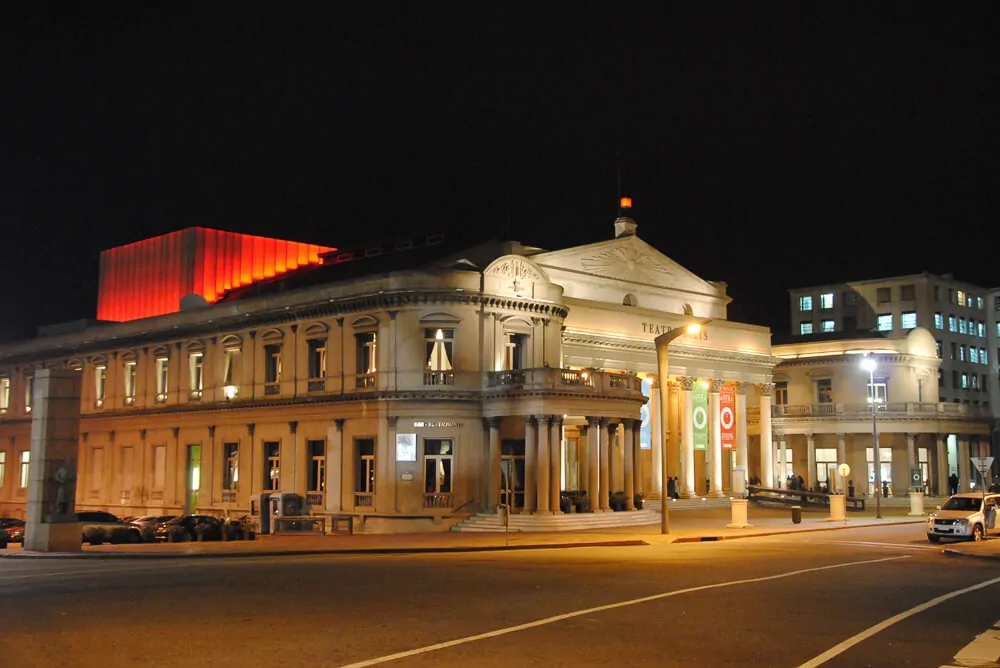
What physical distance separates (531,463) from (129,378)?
1086 inches

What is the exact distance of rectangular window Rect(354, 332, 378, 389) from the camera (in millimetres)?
47125

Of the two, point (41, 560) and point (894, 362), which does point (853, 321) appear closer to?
point (894, 362)

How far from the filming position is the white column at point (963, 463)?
78.2 metres

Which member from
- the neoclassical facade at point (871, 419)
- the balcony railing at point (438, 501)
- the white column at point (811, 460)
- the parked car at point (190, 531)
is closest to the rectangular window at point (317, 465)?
the balcony railing at point (438, 501)

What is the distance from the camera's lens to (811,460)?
78.8 metres

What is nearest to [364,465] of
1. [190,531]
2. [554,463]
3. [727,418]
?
[554,463]

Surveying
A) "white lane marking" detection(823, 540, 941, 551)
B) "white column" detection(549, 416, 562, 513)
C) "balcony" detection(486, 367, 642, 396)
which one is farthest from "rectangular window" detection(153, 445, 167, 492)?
"white lane marking" detection(823, 540, 941, 551)

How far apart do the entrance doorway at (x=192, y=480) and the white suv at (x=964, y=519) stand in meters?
36.0

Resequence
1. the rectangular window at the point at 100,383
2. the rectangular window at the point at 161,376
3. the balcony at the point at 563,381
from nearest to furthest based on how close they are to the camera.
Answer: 1. the balcony at the point at 563,381
2. the rectangular window at the point at 161,376
3. the rectangular window at the point at 100,383

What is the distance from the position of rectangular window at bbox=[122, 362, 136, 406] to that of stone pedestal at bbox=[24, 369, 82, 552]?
25959mm

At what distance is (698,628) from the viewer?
15.7m

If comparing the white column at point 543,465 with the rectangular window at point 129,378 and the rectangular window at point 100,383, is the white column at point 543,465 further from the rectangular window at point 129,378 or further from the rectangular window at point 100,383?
the rectangular window at point 100,383

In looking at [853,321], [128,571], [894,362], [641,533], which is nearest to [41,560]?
[128,571]

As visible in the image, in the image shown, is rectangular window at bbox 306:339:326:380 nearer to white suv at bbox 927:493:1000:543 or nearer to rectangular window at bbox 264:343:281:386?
rectangular window at bbox 264:343:281:386
